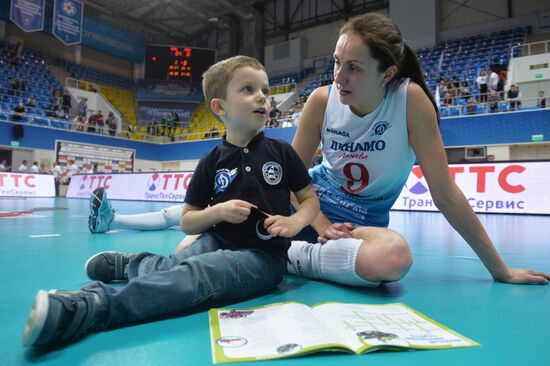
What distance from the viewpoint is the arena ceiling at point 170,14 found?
66.3 feet

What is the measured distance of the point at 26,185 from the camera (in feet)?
36.6

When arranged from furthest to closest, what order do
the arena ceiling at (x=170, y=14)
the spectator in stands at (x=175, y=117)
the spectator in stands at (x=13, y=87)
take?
the spectator in stands at (x=175, y=117), the arena ceiling at (x=170, y=14), the spectator in stands at (x=13, y=87)

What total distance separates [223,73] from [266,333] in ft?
3.55

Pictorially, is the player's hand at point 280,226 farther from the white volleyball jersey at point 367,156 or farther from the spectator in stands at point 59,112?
the spectator in stands at point 59,112

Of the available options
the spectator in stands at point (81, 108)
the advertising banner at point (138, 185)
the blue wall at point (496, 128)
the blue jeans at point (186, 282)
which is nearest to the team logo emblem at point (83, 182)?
the advertising banner at point (138, 185)

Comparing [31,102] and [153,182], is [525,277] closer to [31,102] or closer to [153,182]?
[153,182]

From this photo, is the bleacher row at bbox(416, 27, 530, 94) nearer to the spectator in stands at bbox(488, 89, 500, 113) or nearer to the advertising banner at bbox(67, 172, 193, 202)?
the spectator in stands at bbox(488, 89, 500, 113)

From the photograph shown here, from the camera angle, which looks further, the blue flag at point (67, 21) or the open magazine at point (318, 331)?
the blue flag at point (67, 21)

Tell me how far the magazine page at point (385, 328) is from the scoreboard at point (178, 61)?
838 inches

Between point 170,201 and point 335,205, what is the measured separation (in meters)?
8.76

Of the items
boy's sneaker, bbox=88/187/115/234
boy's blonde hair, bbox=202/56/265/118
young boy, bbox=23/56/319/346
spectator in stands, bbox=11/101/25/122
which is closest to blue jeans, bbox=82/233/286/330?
young boy, bbox=23/56/319/346

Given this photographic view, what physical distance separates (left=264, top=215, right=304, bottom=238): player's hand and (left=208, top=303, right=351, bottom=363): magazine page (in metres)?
0.25

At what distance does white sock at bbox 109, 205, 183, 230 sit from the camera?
3199 mm

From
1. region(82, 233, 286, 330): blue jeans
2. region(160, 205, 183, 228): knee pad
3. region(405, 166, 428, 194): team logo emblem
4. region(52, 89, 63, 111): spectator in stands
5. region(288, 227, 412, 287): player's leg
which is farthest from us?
region(52, 89, 63, 111): spectator in stands
